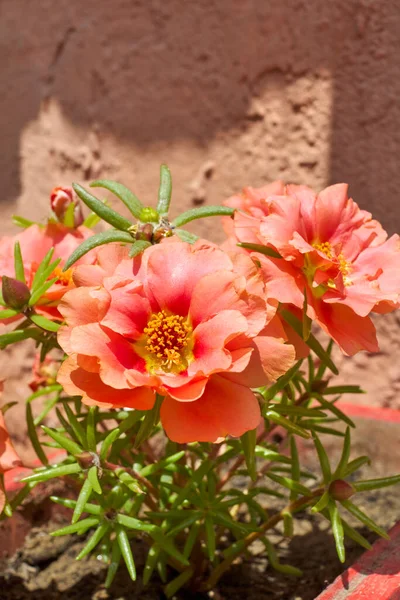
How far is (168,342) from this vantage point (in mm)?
765

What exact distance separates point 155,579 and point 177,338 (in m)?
0.62

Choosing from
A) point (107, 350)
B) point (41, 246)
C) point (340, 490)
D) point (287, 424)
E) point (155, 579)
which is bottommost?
point (155, 579)

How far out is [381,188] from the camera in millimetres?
1596

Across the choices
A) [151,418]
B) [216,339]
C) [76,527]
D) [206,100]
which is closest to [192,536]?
[76,527]

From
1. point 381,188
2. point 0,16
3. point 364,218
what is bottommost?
point 364,218

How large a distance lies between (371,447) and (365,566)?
579 millimetres

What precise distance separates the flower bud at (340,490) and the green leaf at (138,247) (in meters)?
0.44

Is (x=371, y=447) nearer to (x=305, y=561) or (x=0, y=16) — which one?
(x=305, y=561)

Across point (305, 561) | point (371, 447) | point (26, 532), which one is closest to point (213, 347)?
point (305, 561)

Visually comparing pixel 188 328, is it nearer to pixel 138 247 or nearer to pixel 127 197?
pixel 138 247

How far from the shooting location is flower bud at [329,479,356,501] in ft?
3.05

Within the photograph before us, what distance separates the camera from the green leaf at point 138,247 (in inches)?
30.6

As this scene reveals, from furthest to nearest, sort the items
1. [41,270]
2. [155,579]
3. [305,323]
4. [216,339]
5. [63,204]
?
[155,579] < [63,204] < [41,270] < [305,323] < [216,339]

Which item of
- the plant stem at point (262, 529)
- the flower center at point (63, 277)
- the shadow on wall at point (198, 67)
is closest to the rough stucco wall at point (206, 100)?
the shadow on wall at point (198, 67)
